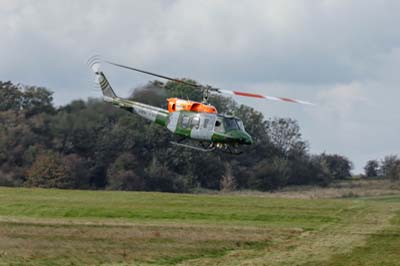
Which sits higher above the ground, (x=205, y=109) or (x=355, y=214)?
(x=205, y=109)

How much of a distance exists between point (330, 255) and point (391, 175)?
5889 centimetres

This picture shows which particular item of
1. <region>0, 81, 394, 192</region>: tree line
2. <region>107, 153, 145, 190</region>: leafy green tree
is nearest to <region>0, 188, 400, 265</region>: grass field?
<region>0, 81, 394, 192</region>: tree line

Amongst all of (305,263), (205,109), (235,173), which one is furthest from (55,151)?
(305,263)

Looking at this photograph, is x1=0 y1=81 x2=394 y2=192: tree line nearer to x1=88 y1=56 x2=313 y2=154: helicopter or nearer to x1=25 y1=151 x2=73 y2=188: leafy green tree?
x1=25 y1=151 x2=73 y2=188: leafy green tree

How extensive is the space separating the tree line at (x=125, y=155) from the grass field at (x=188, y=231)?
1374cm

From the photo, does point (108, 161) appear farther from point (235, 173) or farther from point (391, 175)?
point (391, 175)

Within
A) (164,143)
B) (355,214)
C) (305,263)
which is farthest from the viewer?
(164,143)

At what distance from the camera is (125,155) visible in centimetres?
7825

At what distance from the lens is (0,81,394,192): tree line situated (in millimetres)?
70938

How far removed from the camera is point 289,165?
85.3m

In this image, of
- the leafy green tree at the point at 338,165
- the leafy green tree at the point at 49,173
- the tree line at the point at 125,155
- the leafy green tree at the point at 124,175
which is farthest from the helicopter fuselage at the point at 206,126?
the leafy green tree at the point at 338,165

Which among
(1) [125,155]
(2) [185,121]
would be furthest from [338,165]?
(2) [185,121]

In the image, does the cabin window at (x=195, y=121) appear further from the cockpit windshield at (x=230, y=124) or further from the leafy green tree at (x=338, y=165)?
the leafy green tree at (x=338, y=165)

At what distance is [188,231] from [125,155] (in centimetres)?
4077
